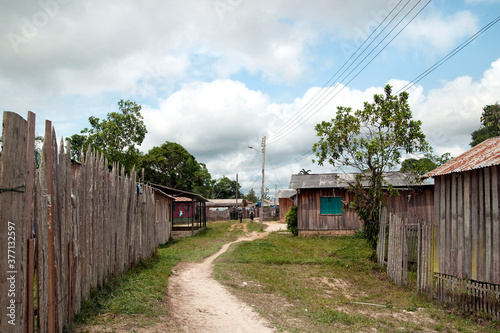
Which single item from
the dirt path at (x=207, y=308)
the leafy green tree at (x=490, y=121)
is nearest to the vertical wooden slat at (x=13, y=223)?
the dirt path at (x=207, y=308)

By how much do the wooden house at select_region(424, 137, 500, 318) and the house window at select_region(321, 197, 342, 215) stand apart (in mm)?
13592

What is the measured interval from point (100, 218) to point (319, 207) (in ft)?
56.2

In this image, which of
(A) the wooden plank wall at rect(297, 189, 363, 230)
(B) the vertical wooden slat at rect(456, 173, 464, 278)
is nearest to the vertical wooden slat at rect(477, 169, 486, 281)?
(B) the vertical wooden slat at rect(456, 173, 464, 278)

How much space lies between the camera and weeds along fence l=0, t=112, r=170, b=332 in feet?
10.00

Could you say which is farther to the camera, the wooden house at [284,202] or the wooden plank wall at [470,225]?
the wooden house at [284,202]

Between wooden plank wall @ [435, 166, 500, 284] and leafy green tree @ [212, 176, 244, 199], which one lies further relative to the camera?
leafy green tree @ [212, 176, 244, 199]

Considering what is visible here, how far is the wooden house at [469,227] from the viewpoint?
21.7 ft

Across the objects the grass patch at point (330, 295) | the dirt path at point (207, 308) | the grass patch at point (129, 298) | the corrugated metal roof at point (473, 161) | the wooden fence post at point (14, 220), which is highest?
the corrugated metal roof at point (473, 161)

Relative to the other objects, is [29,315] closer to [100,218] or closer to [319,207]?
[100,218]

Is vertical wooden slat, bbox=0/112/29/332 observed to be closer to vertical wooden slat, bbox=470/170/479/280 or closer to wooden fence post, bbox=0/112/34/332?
wooden fence post, bbox=0/112/34/332

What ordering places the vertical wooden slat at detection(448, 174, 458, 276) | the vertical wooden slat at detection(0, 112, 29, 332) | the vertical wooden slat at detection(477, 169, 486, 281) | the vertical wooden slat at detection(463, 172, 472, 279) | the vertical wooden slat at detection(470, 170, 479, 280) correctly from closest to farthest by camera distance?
the vertical wooden slat at detection(0, 112, 29, 332) → the vertical wooden slat at detection(477, 169, 486, 281) → the vertical wooden slat at detection(470, 170, 479, 280) → the vertical wooden slat at detection(463, 172, 472, 279) → the vertical wooden slat at detection(448, 174, 458, 276)

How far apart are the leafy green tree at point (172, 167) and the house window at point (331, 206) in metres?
28.3

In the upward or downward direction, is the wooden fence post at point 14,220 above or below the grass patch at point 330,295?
above

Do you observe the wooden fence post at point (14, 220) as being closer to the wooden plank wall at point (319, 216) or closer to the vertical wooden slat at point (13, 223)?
the vertical wooden slat at point (13, 223)
